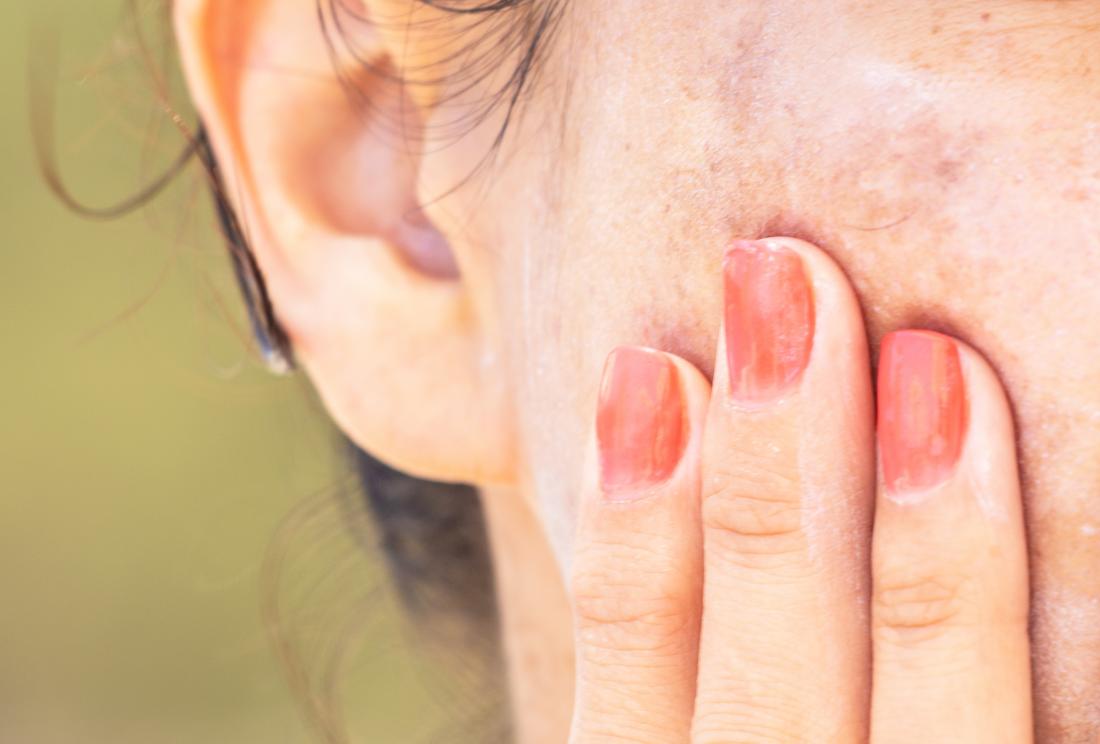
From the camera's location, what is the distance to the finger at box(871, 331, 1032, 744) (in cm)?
58

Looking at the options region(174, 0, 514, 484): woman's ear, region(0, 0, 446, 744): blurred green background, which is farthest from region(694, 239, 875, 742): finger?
region(0, 0, 446, 744): blurred green background

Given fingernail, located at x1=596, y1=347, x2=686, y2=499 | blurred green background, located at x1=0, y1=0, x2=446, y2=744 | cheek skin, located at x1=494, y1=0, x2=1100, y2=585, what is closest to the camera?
cheek skin, located at x1=494, y1=0, x2=1100, y2=585

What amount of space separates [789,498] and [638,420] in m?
0.11

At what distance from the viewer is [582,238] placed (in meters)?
0.77

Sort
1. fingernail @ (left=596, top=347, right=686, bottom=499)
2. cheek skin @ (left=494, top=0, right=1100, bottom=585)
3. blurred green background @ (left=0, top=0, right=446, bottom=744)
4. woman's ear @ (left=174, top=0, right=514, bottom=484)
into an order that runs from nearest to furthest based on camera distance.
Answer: cheek skin @ (left=494, top=0, right=1100, bottom=585) < fingernail @ (left=596, top=347, right=686, bottom=499) < woman's ear @ (left=174, top=0, right=514, bottom=484) < blurred green background @ (left=0, top=0, right=446, bottom=744)

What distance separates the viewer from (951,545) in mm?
590

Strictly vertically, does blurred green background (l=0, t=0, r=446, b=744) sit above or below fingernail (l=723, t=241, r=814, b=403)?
below

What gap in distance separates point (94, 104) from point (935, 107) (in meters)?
2.35

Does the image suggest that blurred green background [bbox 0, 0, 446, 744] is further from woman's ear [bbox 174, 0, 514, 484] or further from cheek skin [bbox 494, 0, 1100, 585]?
cheek skin [bbox 494, 0, 1100, 585]


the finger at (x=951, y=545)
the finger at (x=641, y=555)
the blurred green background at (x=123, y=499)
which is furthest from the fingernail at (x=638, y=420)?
the blurred green background at (x=123, y=499)

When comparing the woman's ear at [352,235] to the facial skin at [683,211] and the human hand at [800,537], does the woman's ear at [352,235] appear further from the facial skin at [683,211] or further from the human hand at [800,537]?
the human hand at [800,537]

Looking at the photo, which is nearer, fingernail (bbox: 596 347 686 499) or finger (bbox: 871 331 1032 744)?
finger (bbox: 871 331 1032 744)

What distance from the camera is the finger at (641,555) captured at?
702 millimetres

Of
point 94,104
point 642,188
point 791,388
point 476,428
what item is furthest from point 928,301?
point 94,104
